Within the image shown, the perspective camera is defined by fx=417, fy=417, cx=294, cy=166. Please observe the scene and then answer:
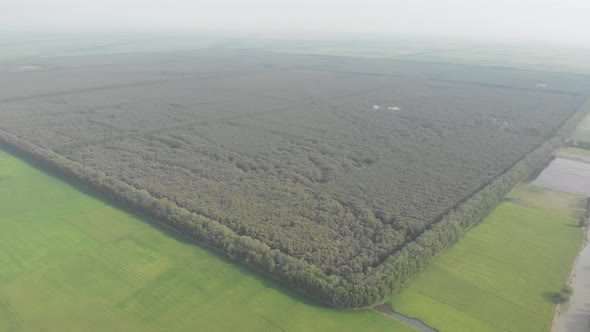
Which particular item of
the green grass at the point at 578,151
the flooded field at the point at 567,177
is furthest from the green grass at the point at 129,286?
the green grass at the point at 578,151

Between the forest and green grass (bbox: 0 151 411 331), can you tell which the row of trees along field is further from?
green grass (bbox: 0 151 411 331)

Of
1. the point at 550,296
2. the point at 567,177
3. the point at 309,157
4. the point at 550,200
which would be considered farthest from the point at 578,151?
the point at 550,296

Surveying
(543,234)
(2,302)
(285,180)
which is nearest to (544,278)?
(543,234)

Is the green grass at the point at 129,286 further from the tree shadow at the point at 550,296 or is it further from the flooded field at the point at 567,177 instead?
the flooded field at the point at 567,177

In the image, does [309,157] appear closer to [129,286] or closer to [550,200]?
[550,200]

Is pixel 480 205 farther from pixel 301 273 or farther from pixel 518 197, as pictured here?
pixel 301 273

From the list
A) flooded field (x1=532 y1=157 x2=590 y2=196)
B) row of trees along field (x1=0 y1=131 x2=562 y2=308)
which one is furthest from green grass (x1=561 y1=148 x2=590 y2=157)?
row of trees along field (x1=0 y1=131 x2=562 y2=308)
